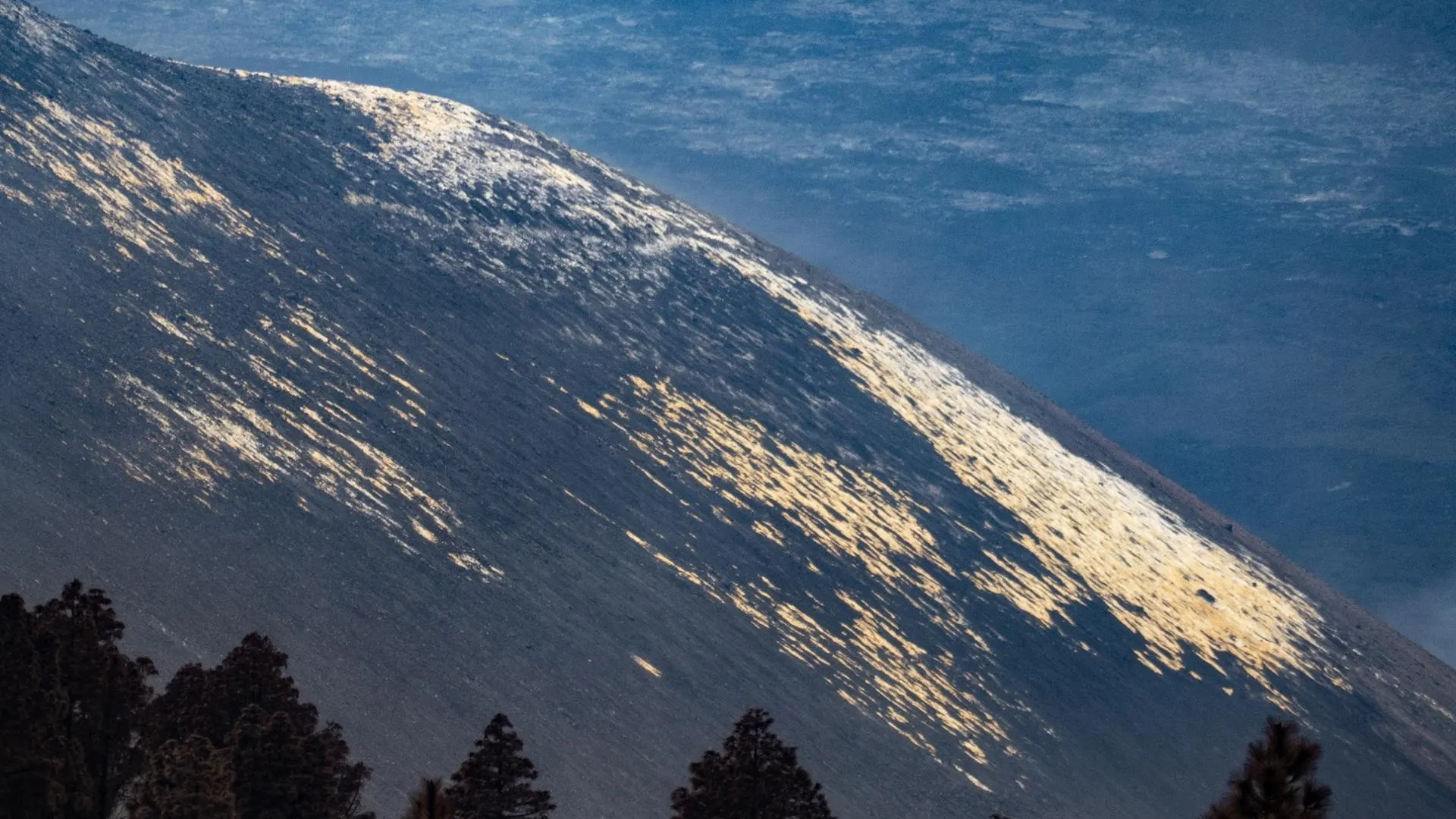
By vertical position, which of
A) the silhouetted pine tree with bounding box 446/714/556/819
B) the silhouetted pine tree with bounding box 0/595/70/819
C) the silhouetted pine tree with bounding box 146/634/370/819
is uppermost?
the silhouetted pine tree with bounding box 446/714/556/819

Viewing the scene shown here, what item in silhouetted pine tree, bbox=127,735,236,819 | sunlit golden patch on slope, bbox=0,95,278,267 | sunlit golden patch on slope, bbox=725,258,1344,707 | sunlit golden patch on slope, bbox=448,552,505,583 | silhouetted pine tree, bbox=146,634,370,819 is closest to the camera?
silhouetted pine tree, bbox=127,735,236,819

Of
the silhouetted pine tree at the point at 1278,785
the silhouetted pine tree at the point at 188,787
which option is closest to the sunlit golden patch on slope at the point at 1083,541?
the silhouetted pine tree at the point at 188,787

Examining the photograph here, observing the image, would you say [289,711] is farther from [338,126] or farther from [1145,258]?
[1145,258]

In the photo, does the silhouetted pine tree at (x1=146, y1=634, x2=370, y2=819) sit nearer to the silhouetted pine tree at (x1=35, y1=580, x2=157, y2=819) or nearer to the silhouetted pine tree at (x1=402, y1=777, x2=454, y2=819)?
the silhouetted pine tree at (x1=35, y1=580, x2=157, y2=819)

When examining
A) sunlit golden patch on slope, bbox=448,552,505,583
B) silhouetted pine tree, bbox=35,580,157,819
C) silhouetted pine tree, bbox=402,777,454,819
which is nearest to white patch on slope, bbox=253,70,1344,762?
sunlit golden patch on slope, bbox=448,552,505,583

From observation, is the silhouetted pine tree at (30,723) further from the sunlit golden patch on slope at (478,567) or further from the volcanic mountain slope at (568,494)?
the sunlit golden patch on slope at (478,567)

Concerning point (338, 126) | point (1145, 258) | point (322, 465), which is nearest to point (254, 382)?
point (322, 465)

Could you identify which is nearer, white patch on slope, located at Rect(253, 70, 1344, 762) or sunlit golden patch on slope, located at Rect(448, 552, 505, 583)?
sunlit golden patch on slope, located at Rect(448, 552, 505, 583)

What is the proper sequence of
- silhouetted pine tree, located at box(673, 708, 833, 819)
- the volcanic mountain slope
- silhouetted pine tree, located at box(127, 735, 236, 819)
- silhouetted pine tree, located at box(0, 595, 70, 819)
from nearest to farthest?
1. silhouetted pine tree, located at box(127, 735, 236, 819)
2. silhouetted pine tree, located at box(0, 595, 70, 819)
3. silhouetted pine tree, located at box(673, 708, 833, 819)
4. the volcanic mountain slope
